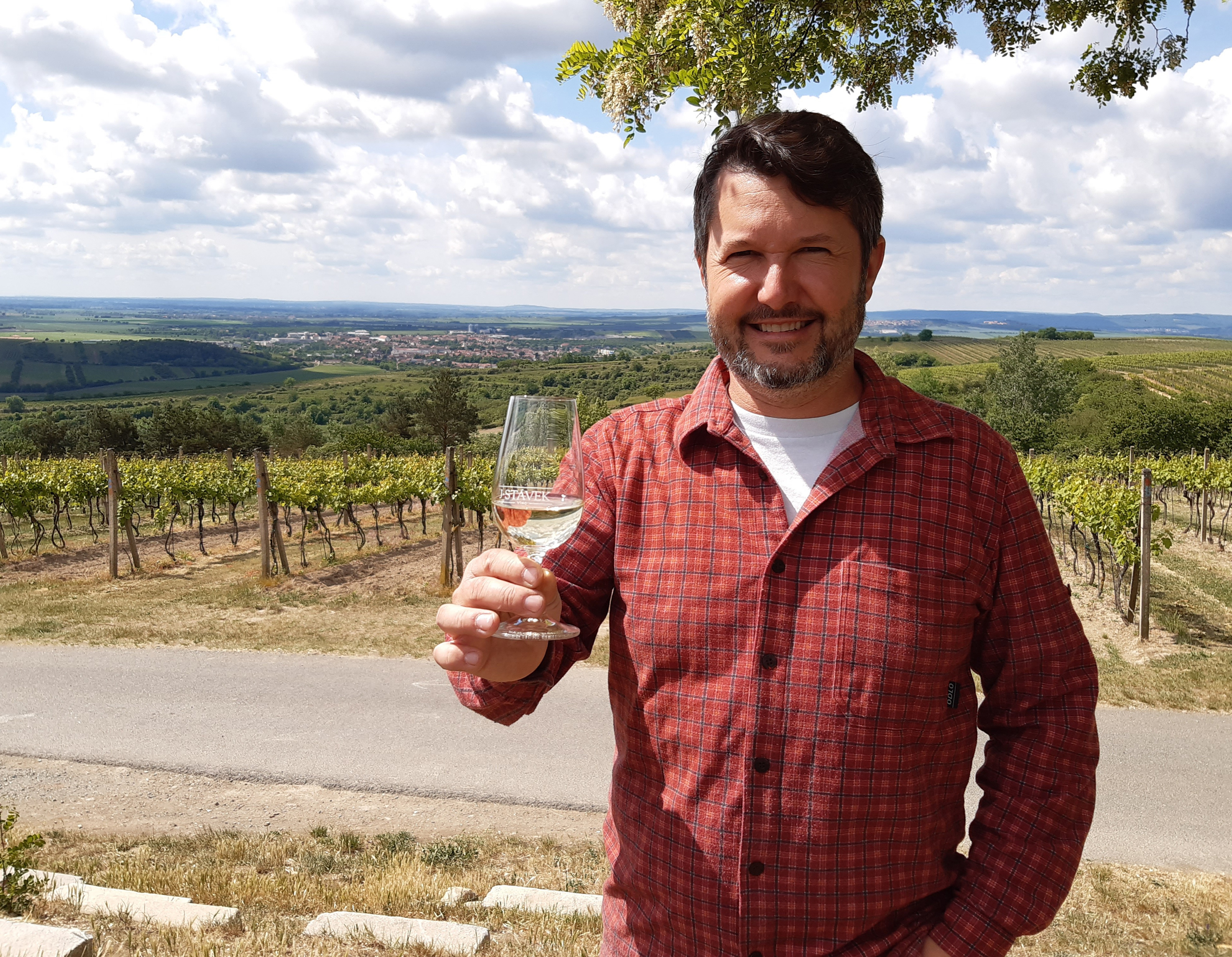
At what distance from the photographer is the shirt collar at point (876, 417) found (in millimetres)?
1476

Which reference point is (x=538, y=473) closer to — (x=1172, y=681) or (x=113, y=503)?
(x=1172, y=681)

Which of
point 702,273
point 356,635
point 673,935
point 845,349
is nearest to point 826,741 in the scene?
point 673,935

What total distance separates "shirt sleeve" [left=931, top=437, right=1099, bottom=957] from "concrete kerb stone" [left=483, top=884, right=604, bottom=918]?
273cm

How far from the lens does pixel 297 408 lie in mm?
96688

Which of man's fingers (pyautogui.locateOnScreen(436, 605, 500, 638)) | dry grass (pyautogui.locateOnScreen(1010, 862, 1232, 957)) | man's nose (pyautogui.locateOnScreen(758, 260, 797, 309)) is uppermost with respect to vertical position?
man's nose (pyautogui.locateOnScreen(758, 260, 797, 309))

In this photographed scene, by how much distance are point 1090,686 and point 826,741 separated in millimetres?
471

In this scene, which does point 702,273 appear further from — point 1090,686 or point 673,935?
point 673,935

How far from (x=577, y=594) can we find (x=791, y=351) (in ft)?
1.82

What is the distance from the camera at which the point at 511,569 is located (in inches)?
47.8

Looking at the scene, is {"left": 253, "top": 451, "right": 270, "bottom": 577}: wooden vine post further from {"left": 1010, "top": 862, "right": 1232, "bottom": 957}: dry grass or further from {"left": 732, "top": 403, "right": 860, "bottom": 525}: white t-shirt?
{"left": 732, "top": 403, "right": 860, "bottom": 525}: white t-shirt

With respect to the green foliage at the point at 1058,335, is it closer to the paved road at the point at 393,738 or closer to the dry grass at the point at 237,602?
the dry grass at the point at 237,602

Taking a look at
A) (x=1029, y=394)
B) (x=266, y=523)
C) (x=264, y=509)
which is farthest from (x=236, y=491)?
(x=1029, y=394)

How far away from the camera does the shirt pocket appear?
136cm

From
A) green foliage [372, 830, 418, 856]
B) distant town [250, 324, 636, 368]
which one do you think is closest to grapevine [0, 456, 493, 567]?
green foliage [372, 830, 418, 856]
